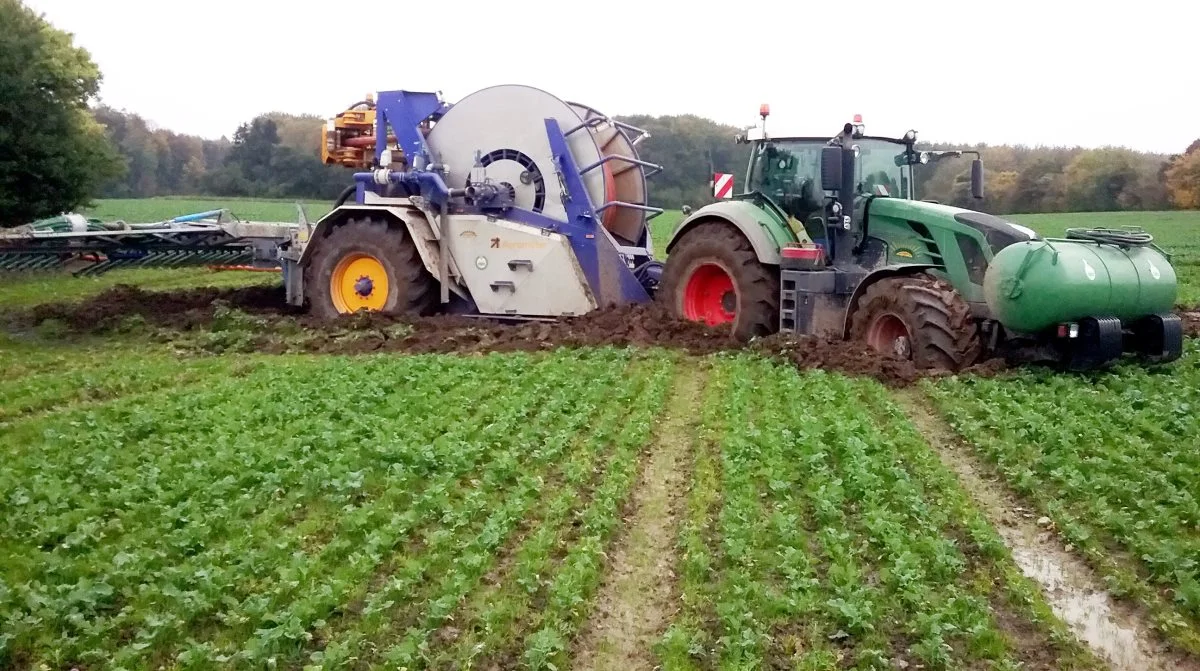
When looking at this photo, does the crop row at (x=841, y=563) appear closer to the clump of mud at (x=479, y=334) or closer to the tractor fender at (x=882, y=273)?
the clump of mud at (x=479, y=334)

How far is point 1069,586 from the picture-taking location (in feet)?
17.7

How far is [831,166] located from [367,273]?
652cm

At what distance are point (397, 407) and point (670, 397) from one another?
2.57m

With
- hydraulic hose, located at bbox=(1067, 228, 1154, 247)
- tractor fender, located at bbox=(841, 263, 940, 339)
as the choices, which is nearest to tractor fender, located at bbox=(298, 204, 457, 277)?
tractor fender, located at bbox=(841, 263, 940, 339)

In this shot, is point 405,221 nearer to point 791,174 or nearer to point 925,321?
point 791,174

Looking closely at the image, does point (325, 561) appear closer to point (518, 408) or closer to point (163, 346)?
point (518, 408)

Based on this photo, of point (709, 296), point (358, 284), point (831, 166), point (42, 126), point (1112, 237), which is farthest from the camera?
point (42, 126)

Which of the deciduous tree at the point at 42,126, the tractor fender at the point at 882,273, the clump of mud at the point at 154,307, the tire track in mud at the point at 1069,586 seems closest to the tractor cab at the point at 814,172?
the tractor fender at the point at 882,273

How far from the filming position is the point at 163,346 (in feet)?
39.9

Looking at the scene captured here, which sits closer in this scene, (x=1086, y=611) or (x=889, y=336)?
(x=1086, y=611)

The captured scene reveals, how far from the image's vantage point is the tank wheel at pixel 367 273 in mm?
13367

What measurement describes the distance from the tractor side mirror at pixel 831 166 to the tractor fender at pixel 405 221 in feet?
17.1

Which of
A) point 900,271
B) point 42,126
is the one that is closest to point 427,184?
point 900,271

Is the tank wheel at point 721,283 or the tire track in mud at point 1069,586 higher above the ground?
the tank wheel at point 721,283
